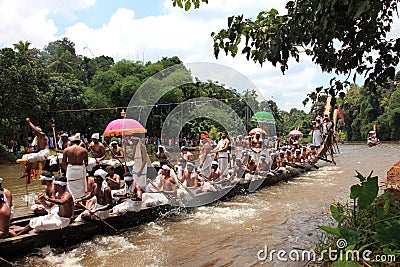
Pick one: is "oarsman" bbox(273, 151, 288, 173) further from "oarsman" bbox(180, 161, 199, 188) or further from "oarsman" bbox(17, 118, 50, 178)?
"oarsman" bbox(17, 118, 50, 178)

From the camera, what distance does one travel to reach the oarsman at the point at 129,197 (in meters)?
7.46

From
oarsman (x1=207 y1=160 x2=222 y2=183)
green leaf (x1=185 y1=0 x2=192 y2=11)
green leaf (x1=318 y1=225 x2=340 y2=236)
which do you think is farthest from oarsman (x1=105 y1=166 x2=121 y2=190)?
green leaf (x1=318 y1=225 x2=340 y2=236)

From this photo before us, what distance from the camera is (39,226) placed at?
6012 mm

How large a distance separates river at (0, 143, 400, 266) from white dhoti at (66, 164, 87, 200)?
1.27 metres

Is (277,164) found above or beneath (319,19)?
beneath

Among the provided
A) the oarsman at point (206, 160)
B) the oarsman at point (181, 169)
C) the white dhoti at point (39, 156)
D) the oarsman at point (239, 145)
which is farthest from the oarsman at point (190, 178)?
the oarsman at point (239, 145)

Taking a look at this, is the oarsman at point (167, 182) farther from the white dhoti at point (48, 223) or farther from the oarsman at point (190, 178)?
the white dhoti at point (48, 223)

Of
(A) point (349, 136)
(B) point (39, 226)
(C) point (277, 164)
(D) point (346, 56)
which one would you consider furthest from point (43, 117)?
(A) point (349, 136)

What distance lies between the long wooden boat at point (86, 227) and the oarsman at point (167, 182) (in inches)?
14.3

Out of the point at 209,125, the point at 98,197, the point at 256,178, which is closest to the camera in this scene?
the point at 98,197

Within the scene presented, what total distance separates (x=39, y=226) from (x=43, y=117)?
21078 millimetres

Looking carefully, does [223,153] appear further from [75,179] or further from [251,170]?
[75,179]

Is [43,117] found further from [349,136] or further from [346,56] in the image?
[349,136]

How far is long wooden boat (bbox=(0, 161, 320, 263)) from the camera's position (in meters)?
5.57
